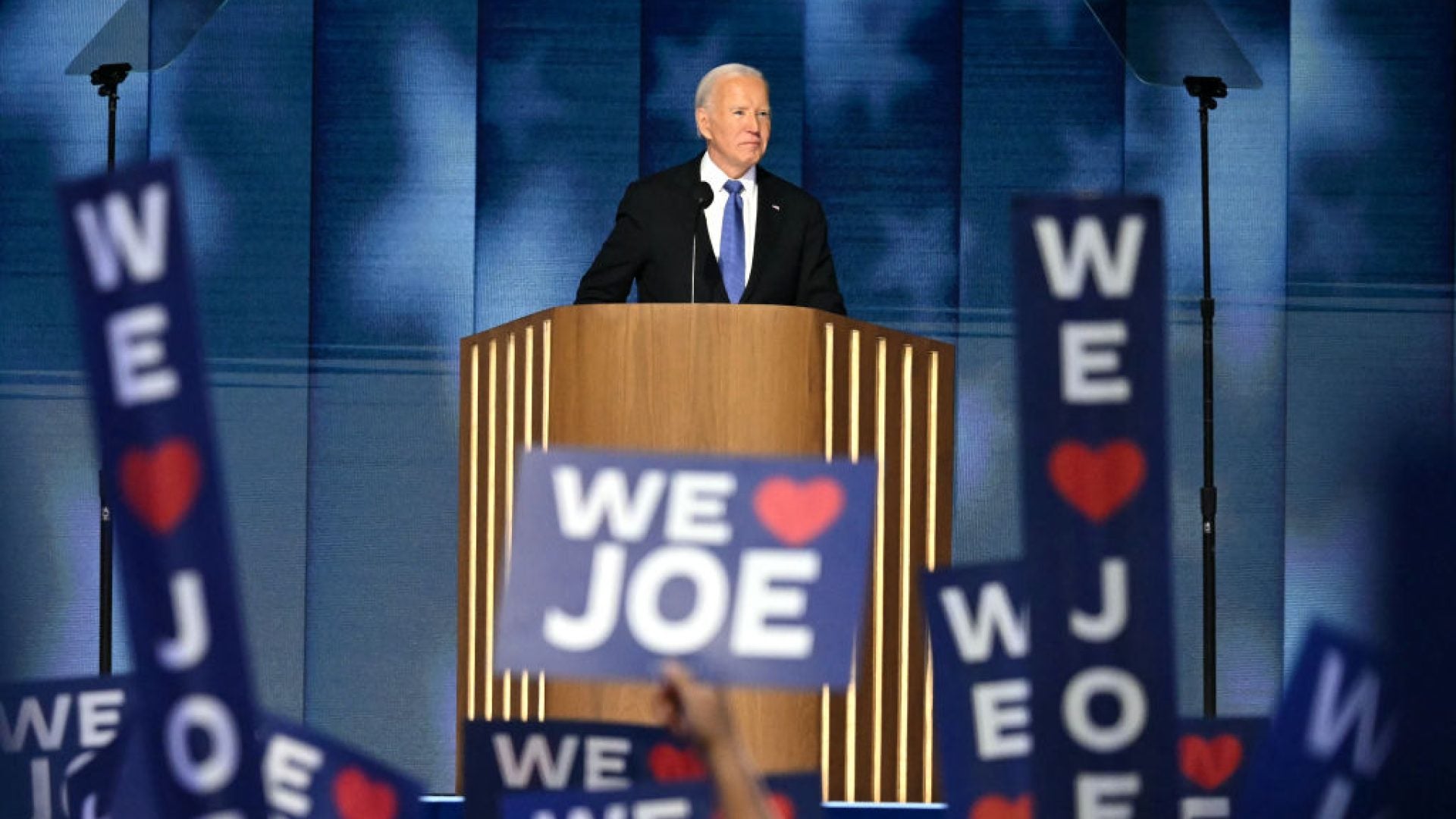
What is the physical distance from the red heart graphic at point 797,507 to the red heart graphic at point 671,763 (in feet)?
1.46

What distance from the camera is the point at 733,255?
3791 mm

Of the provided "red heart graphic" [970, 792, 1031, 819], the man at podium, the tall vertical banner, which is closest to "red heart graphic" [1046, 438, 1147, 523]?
the tall vertical banner

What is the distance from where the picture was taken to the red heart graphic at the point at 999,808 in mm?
1984

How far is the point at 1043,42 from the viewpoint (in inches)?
225

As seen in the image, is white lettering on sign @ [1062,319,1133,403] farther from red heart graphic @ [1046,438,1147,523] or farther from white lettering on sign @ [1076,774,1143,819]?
white lettering on sign @ [1076,774,1143,819]

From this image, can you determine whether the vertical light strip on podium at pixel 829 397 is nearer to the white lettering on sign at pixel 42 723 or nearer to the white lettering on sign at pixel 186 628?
the white lettering on sign at pixel 42 723

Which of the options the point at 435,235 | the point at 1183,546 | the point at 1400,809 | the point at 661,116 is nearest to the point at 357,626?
the point at 435,235

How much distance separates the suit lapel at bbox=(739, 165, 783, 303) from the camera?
379 centimetres

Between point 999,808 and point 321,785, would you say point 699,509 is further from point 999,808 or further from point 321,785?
point 321,785

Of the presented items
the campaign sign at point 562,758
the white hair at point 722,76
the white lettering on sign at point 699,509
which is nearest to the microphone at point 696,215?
the white hair at point 722,76

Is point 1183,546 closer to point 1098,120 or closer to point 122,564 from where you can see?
point 1098,120

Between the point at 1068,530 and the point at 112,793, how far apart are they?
1.20 meters

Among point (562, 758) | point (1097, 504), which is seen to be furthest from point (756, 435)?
point (1097, 504)

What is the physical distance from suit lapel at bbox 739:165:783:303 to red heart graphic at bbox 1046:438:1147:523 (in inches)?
84.7
